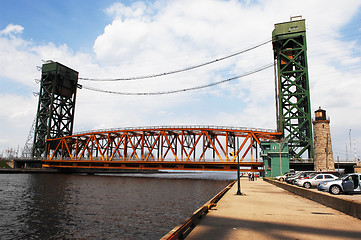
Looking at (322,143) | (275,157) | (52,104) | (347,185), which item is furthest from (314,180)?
(52,104)

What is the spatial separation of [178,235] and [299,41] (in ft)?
258

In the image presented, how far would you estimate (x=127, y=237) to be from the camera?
12242 millimetres

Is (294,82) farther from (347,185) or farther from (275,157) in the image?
(347,185)

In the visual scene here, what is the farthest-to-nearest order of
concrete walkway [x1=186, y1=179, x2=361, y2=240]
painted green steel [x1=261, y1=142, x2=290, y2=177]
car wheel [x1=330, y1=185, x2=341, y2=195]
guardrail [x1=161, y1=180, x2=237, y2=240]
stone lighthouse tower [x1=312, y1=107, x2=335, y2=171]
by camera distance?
1. stone lighthouse tower [x1=312, y1=107, x2=335, y2=171]
2. painted green steel [x1=261, y1=142, x2=290, y2=177]
3. car wheel [x1=330, y1=185, x2=341, y2=195]
4. concrete walkway [x1=186, y1=179, x2=361, y2=240]
5. guardrail [x1=161, y1=180, x2=237, y2=240]

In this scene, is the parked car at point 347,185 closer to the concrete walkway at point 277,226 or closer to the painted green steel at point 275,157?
the concrete walkway at point 277,226

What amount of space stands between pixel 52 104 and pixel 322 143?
87926 millimetres

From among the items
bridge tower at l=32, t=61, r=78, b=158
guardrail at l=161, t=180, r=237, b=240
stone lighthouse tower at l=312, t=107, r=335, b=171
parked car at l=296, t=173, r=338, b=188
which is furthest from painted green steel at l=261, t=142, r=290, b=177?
bridge tower at l=32, t=61, r=78, b=158

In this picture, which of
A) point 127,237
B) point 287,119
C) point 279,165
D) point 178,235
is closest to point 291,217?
point 178,235

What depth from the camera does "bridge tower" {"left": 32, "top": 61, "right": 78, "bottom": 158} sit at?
300 feet

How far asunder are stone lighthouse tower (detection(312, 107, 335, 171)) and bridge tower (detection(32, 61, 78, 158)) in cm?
8387

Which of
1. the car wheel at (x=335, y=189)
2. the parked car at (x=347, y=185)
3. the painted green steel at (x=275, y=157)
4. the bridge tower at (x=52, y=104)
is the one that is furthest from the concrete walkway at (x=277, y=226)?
the bridge tower at (x=52, y=104)

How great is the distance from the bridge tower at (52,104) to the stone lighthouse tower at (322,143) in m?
83.9

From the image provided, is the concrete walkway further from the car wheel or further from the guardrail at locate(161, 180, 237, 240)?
the car wheel

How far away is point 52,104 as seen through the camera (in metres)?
91.1
